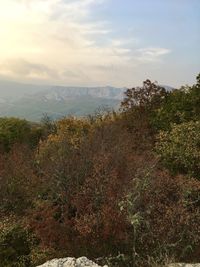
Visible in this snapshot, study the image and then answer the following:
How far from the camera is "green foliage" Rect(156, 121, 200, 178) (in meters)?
35.9

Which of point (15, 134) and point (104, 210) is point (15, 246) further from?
point (15, 134)

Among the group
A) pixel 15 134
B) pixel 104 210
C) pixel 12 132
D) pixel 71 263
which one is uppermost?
pixel 104 210

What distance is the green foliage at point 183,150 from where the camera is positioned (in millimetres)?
35938

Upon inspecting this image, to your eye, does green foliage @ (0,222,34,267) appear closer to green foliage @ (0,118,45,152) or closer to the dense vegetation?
the dense vegetation

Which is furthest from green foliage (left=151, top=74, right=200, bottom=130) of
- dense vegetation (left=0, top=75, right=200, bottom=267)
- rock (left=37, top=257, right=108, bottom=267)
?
rock (left=37, top=257, right=108, bottom=267)

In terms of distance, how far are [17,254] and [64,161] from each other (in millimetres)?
7656

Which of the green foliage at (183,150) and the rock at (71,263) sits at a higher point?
the green foliage at (183,150)

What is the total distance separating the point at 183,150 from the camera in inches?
1431

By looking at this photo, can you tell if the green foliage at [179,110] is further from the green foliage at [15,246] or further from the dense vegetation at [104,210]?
the green foliage at [15,246]

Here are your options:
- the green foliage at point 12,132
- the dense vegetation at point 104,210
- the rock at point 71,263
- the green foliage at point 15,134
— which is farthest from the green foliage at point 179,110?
the rock at point 71,263

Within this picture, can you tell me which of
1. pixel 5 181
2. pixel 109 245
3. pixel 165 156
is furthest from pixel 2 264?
pixel 165 156

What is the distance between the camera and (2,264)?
21484 millimetres

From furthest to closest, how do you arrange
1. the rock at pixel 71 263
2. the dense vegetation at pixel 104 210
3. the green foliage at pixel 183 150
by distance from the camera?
1. the green foliage at pixel 183 150
2. the dense vegetation at pixel 104 210
3. the rock at pixel 71 263

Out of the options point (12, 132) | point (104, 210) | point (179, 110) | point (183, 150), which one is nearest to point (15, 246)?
point (104, 210)
